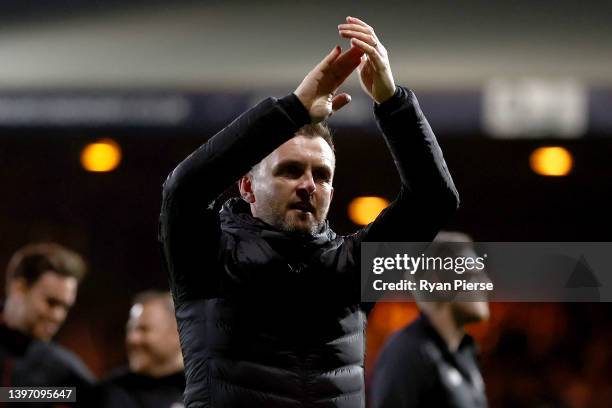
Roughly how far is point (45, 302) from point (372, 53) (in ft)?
7.13

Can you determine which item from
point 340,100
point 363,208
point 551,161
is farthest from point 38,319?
point 551,161

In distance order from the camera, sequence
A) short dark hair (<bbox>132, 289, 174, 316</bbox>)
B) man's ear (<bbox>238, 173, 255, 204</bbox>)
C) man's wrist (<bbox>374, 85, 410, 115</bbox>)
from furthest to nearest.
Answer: short dark hair (<bbox>132, 289, 174, 316</bbox>), man's ear (<bbox>238, 173, 255, 204</bbox>), man's wrist (<bbox>374, 85, 410, 115</bbox>)

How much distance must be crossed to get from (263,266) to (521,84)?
2488mm

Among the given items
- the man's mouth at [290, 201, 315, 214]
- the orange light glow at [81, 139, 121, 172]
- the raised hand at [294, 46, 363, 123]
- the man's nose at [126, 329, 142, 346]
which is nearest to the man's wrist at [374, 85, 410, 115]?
the raised hand at [294, 46, 363, 123]

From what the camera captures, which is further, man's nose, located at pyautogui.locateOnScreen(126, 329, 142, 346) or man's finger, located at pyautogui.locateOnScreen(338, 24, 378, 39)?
man's nose, located at pyautogui.locateOnScreen(126, 329, 142, 346)

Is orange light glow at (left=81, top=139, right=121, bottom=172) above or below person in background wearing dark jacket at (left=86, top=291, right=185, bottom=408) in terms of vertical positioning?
above

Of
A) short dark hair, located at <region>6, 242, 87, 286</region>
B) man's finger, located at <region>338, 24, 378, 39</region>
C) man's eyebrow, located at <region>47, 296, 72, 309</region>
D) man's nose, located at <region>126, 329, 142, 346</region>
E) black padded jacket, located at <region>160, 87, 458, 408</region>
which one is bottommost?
black padded jacket, located at <region>160, 87, 458, 408</region>

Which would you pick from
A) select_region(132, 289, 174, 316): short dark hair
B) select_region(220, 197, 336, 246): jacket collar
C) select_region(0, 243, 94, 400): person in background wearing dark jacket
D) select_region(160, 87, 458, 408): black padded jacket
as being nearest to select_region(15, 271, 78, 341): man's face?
select_region(0, 243, 94, 400): person in background wearing dark jacket

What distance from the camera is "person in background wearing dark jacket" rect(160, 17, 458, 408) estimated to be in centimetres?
183

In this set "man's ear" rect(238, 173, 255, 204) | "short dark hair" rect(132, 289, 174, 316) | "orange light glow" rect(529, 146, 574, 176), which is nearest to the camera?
"man's ear" rect(238, 173, 255, 204)

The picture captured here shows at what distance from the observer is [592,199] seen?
14.0ft

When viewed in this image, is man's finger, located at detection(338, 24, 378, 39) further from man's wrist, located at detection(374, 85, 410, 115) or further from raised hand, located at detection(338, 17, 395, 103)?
man's wrist, located at detection(374, 85, 410, 115)

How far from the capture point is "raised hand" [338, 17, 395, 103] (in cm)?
184

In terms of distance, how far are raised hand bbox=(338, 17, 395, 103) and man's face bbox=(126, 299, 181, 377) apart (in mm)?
1737
